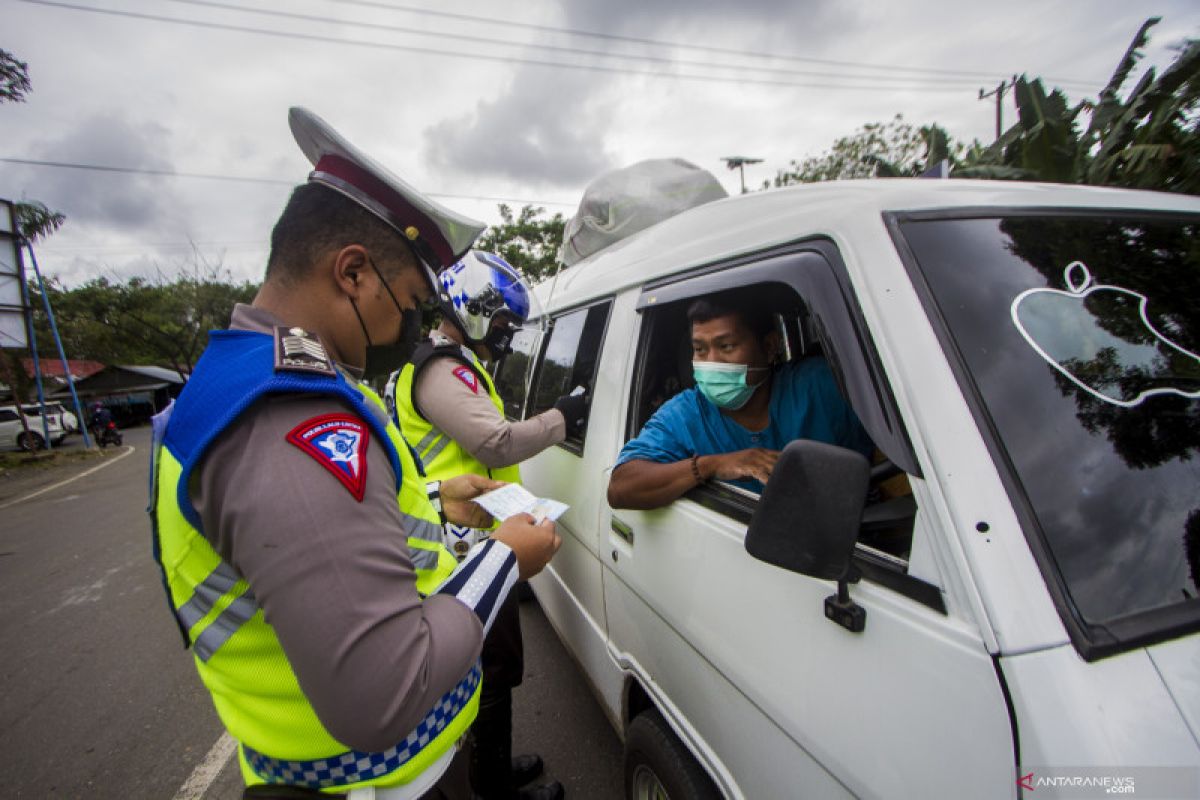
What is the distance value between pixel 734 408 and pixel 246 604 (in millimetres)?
1503

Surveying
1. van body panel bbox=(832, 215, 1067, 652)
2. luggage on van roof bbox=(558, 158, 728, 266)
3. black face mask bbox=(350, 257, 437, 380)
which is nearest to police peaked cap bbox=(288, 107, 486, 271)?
black face mask bbox=(350, 257, 437, 380)

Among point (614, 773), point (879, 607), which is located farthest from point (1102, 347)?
point (614, 773)

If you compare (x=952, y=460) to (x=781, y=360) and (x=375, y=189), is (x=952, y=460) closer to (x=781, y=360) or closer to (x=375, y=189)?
(x=375, y=189)

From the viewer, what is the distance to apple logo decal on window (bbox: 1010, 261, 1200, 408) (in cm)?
105

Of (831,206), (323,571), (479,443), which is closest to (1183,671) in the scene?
(831,206)

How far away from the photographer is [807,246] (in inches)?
48.8

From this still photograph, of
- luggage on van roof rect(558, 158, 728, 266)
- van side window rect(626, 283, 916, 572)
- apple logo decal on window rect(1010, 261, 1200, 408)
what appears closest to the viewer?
apple logo decal on window rect(1010, 261, 1200, 408)

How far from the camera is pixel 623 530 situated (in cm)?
185

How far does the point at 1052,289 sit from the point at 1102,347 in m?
0.15

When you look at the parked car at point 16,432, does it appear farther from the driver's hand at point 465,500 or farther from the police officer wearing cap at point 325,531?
the police officer wearing cap at point 325,531

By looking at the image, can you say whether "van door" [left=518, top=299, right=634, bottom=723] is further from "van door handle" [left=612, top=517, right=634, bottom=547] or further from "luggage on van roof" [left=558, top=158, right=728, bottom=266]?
"luggage on van roof" [left=558, top=158, right=728, bottom=266]

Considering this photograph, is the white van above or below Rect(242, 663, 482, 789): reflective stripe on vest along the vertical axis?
above

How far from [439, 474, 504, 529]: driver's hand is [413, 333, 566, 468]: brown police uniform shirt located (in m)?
0.17

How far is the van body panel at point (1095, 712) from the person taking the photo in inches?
28.3
